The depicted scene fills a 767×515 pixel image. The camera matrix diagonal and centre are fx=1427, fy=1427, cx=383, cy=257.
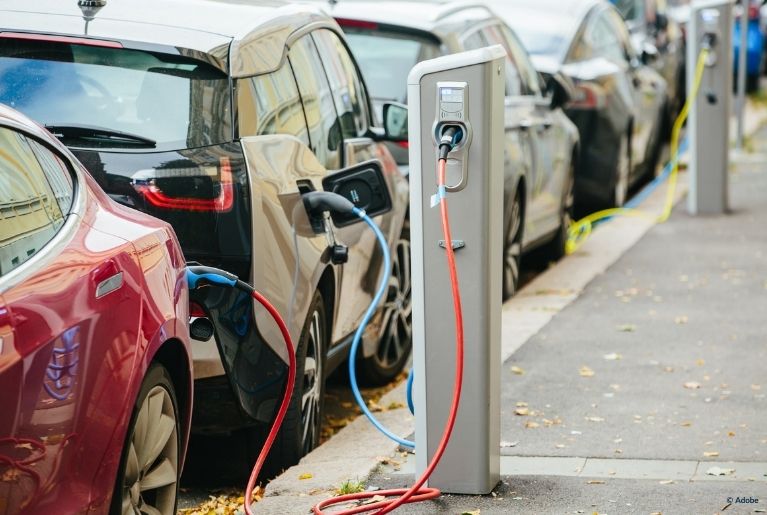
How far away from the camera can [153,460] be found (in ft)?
13.6

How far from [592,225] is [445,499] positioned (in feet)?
27.8

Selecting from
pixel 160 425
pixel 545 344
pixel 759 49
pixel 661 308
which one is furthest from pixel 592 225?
pixel 759 49

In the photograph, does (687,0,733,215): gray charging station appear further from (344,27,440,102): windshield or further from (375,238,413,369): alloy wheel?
(375,238,413,369): alloy wheel

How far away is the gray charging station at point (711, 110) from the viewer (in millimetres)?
12633

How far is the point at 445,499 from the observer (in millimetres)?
4973

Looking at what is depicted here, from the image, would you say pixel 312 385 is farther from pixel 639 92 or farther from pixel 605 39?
pixel 639 92

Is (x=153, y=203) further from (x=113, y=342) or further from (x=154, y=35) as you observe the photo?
(x=113, y=342)

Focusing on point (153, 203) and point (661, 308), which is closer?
point (153, 203)

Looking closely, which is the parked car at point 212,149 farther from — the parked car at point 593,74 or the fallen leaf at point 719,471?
the parked car at point 593,74

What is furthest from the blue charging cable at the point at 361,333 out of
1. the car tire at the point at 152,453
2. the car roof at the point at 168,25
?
the car tire at the point at 152,453

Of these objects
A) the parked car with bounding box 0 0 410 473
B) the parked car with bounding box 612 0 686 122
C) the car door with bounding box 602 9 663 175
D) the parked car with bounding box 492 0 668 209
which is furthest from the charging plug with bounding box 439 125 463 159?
the parked car with bounding box 612 0 686 122

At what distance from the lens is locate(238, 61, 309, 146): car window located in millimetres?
5355

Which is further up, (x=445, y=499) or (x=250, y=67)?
(x=250, y=67)

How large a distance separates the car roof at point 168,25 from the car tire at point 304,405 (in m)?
1.01
